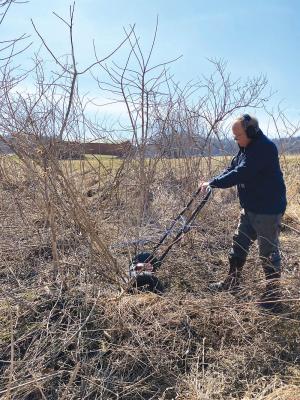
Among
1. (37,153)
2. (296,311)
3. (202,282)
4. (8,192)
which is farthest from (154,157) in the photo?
(296,311)

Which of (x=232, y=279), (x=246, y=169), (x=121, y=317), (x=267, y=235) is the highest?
(x=246, y=169)

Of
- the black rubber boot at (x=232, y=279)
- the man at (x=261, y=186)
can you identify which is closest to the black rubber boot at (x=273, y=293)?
the man at (x=261, y=186)

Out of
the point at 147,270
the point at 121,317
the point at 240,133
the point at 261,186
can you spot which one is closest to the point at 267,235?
the point at 261,186

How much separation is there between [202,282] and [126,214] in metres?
1.19

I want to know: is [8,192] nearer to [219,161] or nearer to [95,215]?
[95,215]

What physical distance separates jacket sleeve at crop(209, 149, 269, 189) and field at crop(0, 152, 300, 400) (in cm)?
88

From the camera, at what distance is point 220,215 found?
6.82 metres

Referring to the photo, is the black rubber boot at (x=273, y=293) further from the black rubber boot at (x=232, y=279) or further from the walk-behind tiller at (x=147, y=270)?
the walk-behind tiller at (x=147, y=270)

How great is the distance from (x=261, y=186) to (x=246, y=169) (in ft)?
0.72

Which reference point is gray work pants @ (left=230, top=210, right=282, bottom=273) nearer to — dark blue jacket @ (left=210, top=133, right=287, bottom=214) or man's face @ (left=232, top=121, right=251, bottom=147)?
dark blue jacket @ (left=210, top=133, right=287, bottom=214)

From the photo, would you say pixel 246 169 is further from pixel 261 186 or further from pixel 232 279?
pixel 232 279

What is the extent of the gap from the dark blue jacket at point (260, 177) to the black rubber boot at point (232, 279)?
0.62 m

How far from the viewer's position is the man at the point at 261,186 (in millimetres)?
4004

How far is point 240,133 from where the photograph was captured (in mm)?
4102
